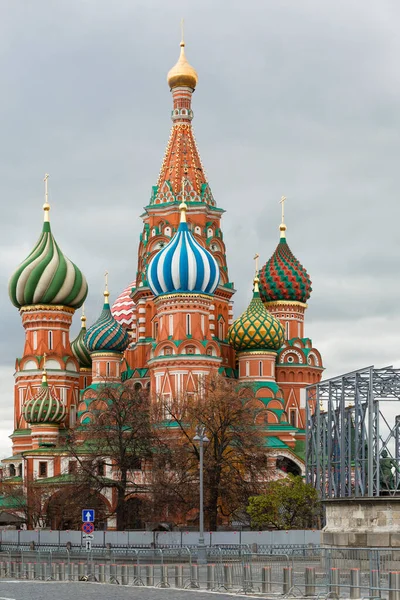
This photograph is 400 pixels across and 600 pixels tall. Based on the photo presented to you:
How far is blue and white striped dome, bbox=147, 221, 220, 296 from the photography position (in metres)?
71.6

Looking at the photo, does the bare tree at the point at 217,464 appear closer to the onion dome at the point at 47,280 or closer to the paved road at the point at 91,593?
the onion dome at the point at 47,280

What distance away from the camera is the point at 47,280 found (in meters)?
80.6

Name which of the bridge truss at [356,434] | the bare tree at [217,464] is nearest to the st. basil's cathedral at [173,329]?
the bare tree at [217,464]

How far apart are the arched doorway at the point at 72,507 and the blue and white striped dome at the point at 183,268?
44.6 feet

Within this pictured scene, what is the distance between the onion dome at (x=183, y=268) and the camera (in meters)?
71.6

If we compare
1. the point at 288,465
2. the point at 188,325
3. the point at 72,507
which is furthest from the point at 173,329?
the point at 72,507

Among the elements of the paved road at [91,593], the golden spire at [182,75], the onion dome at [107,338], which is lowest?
the paved road at [91,593]

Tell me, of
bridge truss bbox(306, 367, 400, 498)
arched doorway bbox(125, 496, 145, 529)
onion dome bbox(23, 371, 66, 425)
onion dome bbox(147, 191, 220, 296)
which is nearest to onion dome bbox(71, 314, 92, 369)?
onion dome bbox(23, 371, 66, 425)

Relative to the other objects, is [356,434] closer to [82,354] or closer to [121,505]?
[121,505]

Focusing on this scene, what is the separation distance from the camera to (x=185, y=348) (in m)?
71.6

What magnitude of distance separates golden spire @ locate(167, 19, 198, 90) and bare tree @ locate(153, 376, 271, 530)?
27.3 meters

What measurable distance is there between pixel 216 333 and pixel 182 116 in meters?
14.2

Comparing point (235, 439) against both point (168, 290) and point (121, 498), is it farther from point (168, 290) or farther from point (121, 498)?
point (168, 290)

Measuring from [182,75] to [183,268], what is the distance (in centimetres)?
1550
